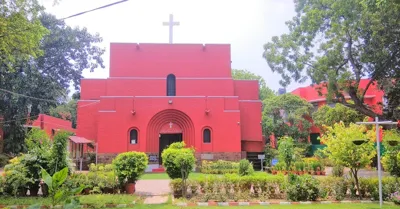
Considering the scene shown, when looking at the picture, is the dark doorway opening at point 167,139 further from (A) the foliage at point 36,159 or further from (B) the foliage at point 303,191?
(B) the foliage at point 303,191

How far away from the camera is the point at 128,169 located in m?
11.2

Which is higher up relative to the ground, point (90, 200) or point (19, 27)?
point (19, 27)

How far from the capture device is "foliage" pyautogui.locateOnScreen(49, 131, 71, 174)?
1069 centimetres

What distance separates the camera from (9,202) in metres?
9.30

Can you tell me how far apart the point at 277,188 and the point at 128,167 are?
4.84 metres

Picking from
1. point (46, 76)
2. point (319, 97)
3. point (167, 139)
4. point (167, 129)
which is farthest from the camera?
point (319, 97)

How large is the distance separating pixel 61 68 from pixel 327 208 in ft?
80.2

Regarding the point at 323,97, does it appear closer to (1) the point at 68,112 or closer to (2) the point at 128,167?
(2) the point at 128,167

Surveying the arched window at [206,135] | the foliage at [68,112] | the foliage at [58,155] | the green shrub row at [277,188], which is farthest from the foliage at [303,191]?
the foliage at [68,112]

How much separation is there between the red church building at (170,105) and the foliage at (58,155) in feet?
33.4

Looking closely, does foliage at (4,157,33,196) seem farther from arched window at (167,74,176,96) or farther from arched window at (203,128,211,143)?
arched window at (167,74,176,96)

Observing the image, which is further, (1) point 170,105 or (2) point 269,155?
(2) point 269,155

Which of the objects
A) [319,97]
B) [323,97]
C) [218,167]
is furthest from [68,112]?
[323,97]

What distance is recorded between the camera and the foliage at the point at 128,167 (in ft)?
36.7
